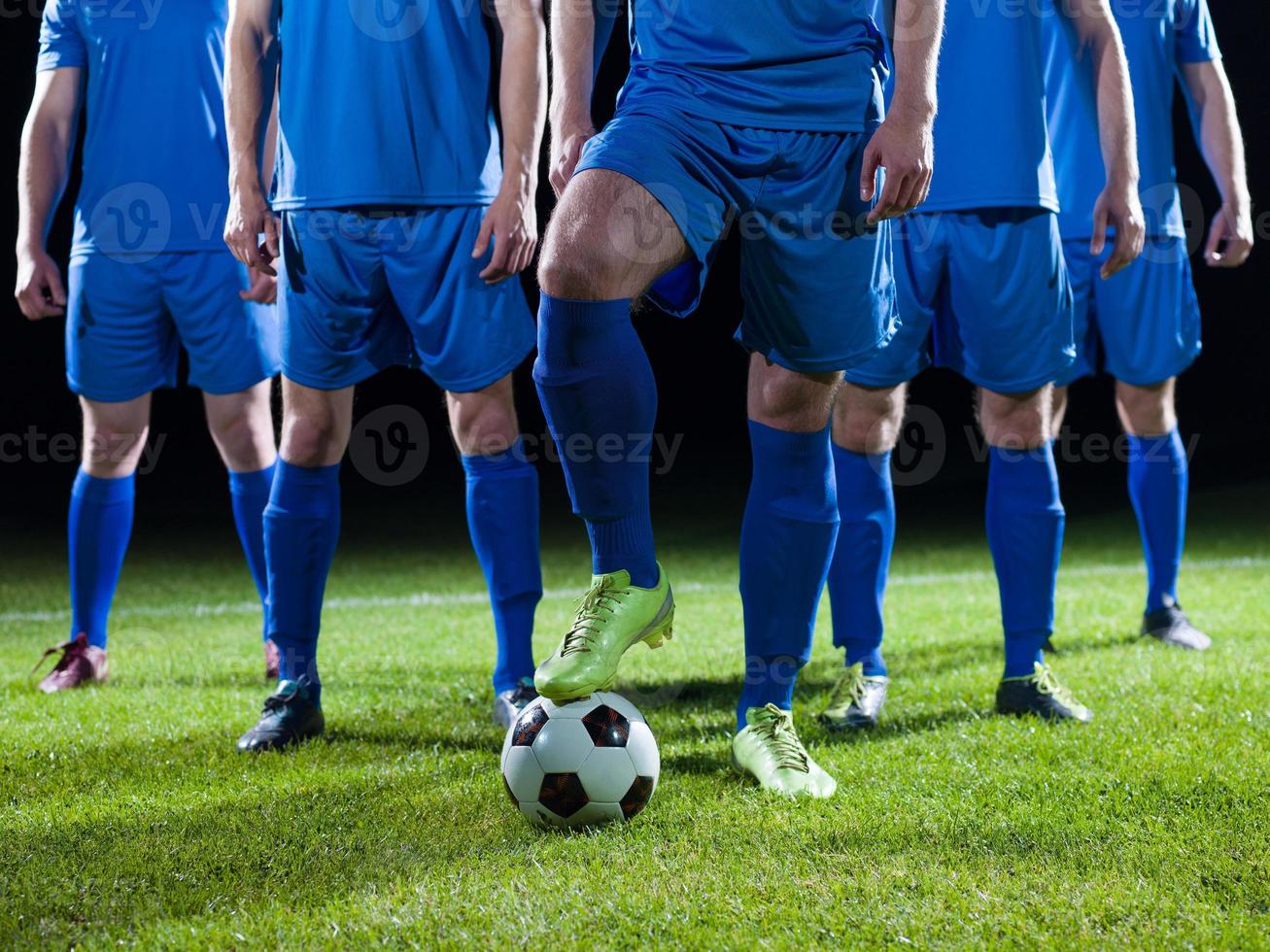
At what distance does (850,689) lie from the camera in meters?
2.61

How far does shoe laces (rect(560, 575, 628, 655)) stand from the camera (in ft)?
5.50

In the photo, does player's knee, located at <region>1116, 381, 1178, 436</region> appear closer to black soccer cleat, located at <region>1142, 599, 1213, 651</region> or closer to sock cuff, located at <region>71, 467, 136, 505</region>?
black soccer cleat, located at <region>1142, 599, 1213, 651</region>

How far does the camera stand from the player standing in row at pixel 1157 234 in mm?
3535

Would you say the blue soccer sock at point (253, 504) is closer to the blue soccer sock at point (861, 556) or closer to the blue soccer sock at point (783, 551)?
the blue soccer sock at point (861, 556)

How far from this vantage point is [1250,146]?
36.4ft

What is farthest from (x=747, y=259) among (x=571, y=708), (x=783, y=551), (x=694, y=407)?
(x=694, y=407)

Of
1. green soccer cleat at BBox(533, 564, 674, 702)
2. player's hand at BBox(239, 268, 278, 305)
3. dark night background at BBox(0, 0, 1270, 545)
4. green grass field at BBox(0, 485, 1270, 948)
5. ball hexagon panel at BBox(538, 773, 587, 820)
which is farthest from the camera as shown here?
dark night background at BBox(0, 0, 1270, 545)

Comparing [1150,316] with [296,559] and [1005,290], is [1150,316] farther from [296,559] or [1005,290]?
[296,559]

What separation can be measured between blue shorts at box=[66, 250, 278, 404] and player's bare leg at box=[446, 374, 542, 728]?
97cm

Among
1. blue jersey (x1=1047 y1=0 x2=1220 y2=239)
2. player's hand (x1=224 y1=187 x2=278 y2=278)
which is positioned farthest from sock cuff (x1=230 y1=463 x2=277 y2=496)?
blue jersey (x1=1047 y1=0 x2=1220 y2=239)

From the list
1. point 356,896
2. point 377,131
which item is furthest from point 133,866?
point 377,131

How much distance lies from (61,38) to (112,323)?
2.46ft

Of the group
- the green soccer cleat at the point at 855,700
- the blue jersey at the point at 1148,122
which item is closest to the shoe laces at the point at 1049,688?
the green soccer cleat at the point at 855,700

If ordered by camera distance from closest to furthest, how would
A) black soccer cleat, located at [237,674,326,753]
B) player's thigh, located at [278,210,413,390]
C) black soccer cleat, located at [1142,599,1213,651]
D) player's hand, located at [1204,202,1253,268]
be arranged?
black soccer cleat, located at [237,674,326,753], player's thigh, located at [278,210,413,390], black soccer cleat, located at [1142,599,1213,651], player's hand, located at [1204,202,1253,268]
